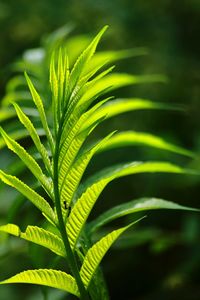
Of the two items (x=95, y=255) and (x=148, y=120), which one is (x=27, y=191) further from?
(x=148, y=120)

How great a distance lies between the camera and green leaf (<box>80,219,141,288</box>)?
0.54 m

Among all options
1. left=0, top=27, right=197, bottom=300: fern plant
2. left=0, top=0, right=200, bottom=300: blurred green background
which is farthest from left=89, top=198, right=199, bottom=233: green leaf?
left=0, top=0, right=200, bottom=300: blurred green background

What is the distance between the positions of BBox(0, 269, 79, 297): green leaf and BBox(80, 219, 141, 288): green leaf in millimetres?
11

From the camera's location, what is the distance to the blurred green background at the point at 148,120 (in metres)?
1.59

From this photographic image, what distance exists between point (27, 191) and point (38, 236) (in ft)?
0.13

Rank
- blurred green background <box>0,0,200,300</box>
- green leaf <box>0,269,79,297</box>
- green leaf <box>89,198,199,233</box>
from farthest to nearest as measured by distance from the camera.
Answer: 1. blurred green background <box>0,0,200,300</box>
2. green leaf <box>89,198,199,233</box>
3. green leaf <box>0,269,79,297</box>

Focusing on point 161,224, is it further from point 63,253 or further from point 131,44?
point 63,253

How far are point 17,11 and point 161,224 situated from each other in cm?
108

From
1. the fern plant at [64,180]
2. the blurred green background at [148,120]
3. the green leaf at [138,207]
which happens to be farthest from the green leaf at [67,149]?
the blurred green background at [148,120]

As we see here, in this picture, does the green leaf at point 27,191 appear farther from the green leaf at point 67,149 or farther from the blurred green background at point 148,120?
the blurred green background at point 148,120

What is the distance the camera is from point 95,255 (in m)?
0.55

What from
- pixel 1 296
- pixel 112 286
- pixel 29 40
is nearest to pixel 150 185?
pixel 112 286

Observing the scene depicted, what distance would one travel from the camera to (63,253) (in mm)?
565

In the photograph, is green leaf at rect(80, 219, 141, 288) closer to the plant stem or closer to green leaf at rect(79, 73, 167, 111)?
the plant stem
